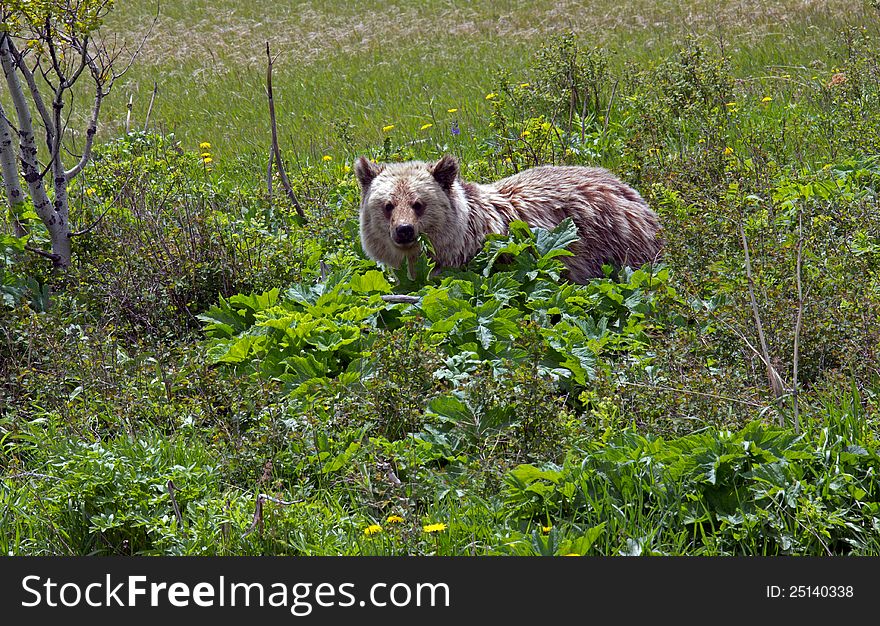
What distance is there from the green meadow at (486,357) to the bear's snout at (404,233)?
27cm

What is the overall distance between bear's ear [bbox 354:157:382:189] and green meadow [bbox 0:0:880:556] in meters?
0.58

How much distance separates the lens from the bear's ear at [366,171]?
760cm

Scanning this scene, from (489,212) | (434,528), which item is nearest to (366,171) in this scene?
(489,212)

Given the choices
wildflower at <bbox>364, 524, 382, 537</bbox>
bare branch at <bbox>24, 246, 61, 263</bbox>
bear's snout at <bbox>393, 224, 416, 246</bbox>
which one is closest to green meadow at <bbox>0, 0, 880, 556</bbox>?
wildflower at <bbox>364, 524, 382, 537</bbox>

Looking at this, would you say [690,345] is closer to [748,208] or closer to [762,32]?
[748,208]

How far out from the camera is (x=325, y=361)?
575 cm

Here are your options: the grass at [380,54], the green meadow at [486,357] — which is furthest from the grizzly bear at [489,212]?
the grass at [380,54]

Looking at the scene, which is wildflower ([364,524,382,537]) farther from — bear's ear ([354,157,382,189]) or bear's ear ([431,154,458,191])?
bear's ear ([354,157,382,189])

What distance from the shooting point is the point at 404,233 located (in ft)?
23.3

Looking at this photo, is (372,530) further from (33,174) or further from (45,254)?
(33,174)

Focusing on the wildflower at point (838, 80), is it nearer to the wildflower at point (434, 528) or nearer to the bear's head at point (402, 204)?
the bear's head at point (402, 204)

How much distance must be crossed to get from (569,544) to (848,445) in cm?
125

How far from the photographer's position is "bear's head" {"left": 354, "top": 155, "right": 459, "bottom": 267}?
7273mm

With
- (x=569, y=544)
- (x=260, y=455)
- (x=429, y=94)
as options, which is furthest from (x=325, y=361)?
(x=429, y=94)
